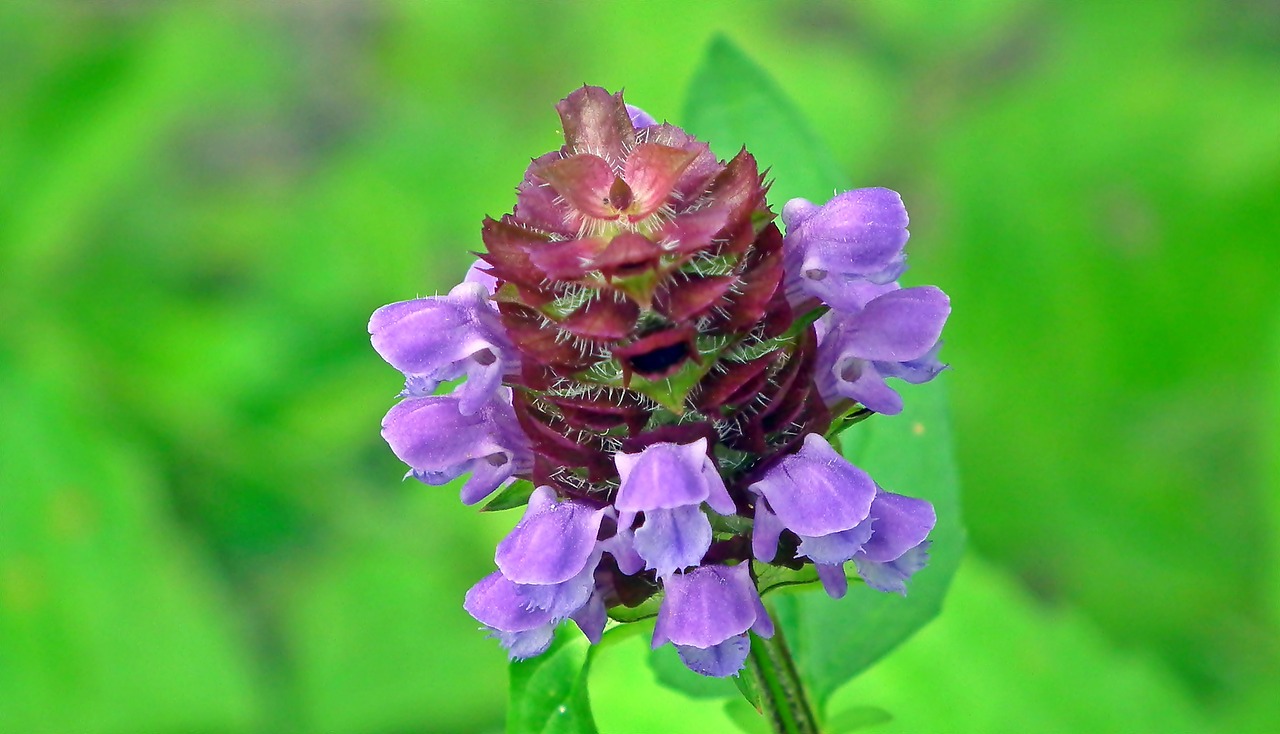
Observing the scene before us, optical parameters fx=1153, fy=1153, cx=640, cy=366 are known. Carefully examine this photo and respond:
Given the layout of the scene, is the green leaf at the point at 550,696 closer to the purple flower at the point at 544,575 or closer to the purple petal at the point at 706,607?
the purple flower at the point at 544,575

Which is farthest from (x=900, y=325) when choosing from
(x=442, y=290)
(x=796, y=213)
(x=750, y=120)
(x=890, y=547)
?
(x=442, y=290)

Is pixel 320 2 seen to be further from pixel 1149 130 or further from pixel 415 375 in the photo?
pixel 415 375

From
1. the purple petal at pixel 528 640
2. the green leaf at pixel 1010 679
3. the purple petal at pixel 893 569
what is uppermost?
the purple petal at pixel 893 569

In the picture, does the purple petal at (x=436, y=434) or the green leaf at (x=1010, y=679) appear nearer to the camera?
the purple petal at (x=436, y=434)

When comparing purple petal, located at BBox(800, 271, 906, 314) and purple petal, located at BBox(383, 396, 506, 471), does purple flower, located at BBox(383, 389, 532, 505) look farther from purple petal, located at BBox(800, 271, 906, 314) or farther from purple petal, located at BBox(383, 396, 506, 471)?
purple petal, located at BBox(800, 271, 906, 314)

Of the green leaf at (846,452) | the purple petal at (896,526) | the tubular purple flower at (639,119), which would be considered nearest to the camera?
the purple petal at (896,526)

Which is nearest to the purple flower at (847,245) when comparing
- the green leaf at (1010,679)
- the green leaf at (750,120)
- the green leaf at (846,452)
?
the green leaf at (846,452)
